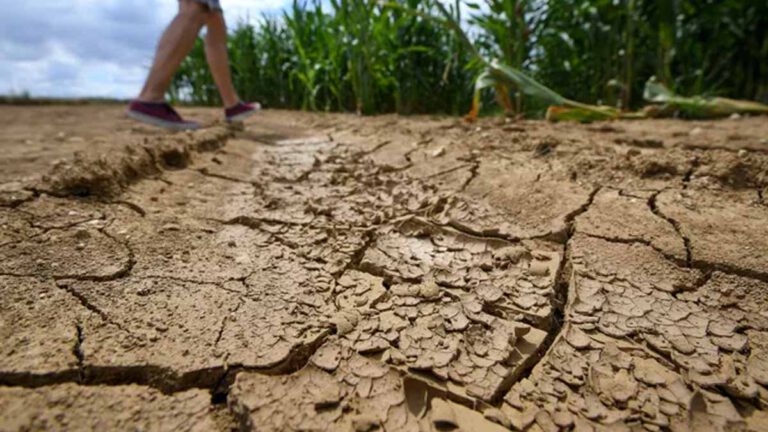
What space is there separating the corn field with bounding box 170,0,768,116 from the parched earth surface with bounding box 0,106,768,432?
1.80m

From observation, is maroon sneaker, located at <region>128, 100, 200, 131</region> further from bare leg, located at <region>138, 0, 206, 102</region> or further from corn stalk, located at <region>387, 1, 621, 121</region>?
corn stalk, located at <region>387, 1, 621, 121</region>

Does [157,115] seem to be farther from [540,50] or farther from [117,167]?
[540,50]

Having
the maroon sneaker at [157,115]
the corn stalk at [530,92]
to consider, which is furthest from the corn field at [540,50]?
the maroon sneaker at [157,115]

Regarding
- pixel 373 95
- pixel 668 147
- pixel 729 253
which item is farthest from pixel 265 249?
pixel 373 95

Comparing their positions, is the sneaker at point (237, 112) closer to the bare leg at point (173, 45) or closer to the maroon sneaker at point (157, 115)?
the maroon sneaker at point (157, 115)

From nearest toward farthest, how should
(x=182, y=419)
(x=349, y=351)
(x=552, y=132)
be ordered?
(x=182, y=419) < (x=349, y=351) < (x=552, y=132)

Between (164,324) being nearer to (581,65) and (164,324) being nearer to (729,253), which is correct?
(729,253)

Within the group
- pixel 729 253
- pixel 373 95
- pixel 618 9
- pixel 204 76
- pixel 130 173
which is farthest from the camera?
pixel 204 76

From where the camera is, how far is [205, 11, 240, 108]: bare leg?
244 cm

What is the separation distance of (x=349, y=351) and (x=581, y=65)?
12.2 feet

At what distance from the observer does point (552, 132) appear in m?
2.12

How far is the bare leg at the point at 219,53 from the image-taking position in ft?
8.02

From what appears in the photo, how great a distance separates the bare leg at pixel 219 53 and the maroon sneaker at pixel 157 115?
0.32 m

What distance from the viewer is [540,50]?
3.71 meters
